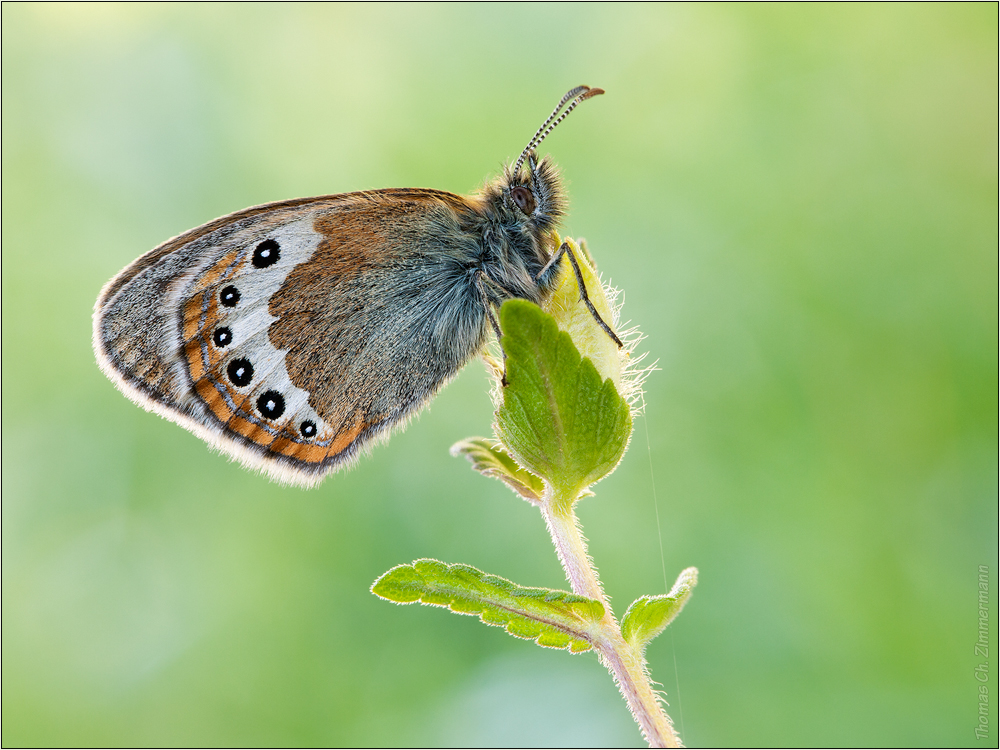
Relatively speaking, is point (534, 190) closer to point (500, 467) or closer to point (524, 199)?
point (524, 199)

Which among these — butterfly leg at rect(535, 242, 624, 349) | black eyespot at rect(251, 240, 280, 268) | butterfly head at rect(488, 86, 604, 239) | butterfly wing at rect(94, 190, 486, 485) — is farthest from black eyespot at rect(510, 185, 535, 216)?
black eyespot at rect(251, 240, 280, 268)

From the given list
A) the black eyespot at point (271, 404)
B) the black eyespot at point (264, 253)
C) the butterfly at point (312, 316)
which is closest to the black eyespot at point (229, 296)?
the butterfly at point (312, 316)

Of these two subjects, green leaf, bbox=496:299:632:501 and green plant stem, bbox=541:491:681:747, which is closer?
green plant stem, bbox=541:491:681:747

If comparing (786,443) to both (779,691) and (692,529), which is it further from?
(779,691)

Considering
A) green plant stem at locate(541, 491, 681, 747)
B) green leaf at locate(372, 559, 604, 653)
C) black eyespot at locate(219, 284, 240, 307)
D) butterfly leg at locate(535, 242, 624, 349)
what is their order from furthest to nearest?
black eyespot at locate(219, 284, 240, 307), butterfly leg at locate(535, 242, 624, 349), green leaf at locate(372, 559, 604, 653), green plant stem at locate(541, 491, 681, 747)

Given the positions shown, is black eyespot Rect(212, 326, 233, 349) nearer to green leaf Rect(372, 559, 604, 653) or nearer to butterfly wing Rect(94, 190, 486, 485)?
butterfly wing Rect(94, 190, 486, 485)

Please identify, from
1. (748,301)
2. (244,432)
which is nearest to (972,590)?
(748,301)

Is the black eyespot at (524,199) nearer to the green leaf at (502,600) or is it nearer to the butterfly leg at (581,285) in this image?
the butterfly leg at (581,285)
